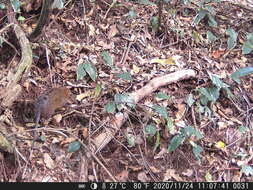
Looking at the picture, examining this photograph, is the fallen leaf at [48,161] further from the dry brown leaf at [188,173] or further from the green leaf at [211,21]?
the green leaf at [211,21]

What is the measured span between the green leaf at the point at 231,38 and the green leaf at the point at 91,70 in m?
1.85

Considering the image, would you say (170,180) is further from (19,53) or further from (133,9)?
(133,9)

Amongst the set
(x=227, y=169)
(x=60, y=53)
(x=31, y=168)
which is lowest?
(x=227, y=169)

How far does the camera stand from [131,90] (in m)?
3.93

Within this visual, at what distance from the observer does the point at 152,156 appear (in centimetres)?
342

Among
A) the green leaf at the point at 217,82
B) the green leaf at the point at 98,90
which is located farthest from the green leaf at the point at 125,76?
the green leaf at the point at 217,82

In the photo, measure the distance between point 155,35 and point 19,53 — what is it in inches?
69.1

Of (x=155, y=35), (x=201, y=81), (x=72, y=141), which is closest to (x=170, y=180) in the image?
(x=72, y=141)

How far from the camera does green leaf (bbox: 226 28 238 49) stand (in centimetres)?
479

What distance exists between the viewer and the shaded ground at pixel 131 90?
3197 millimetres

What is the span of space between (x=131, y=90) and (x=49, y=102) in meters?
0.90

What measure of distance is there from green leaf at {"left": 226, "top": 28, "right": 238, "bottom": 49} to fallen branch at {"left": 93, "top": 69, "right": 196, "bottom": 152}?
853 millimetres

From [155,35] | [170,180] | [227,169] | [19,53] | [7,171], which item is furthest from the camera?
[155,35]

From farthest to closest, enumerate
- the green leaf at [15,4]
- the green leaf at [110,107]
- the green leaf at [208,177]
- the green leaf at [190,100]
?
the green leaf at [15,4] → the green leaf at [190,100] → the green leaf at [110,107] → the green leaf at [208,177]
